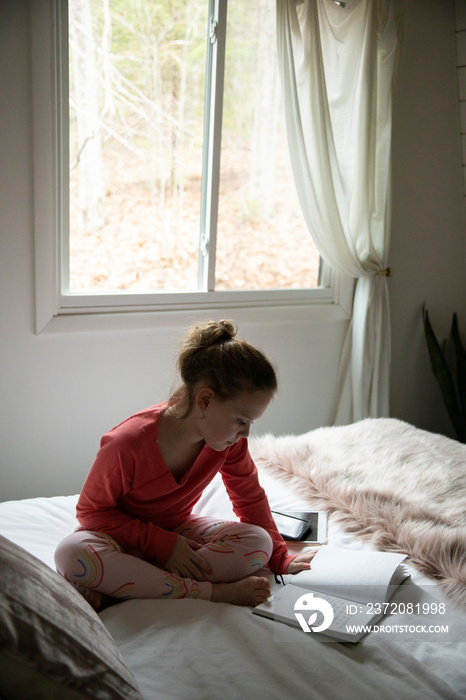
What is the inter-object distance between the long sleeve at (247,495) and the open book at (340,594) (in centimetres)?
12

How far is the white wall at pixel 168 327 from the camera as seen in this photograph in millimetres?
2248

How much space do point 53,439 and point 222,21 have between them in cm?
172

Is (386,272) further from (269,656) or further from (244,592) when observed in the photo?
(269,656)

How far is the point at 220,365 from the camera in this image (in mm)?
1543

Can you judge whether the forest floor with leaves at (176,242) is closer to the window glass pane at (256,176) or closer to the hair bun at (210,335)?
the window glass pane at (256,176)

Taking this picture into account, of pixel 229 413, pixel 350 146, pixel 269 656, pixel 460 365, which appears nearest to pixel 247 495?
pixel 229 413

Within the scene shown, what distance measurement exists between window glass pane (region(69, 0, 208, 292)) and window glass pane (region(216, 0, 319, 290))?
134 mm

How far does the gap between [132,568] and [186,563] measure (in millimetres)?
140

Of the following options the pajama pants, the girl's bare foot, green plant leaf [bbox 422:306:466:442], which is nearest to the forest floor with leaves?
green plant leaf [bbox 422:306:466:442]

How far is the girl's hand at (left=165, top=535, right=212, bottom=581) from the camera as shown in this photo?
1500 millimetres

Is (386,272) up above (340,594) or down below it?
above

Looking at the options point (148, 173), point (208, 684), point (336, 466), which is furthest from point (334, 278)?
point (208, 684)

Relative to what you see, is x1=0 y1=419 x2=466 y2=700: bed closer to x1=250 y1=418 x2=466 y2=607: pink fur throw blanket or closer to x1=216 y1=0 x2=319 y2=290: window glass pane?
x1=250 y1=418 x2=466 y2=607: pink fur throw blanket

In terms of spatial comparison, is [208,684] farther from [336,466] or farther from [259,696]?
[336,466]
